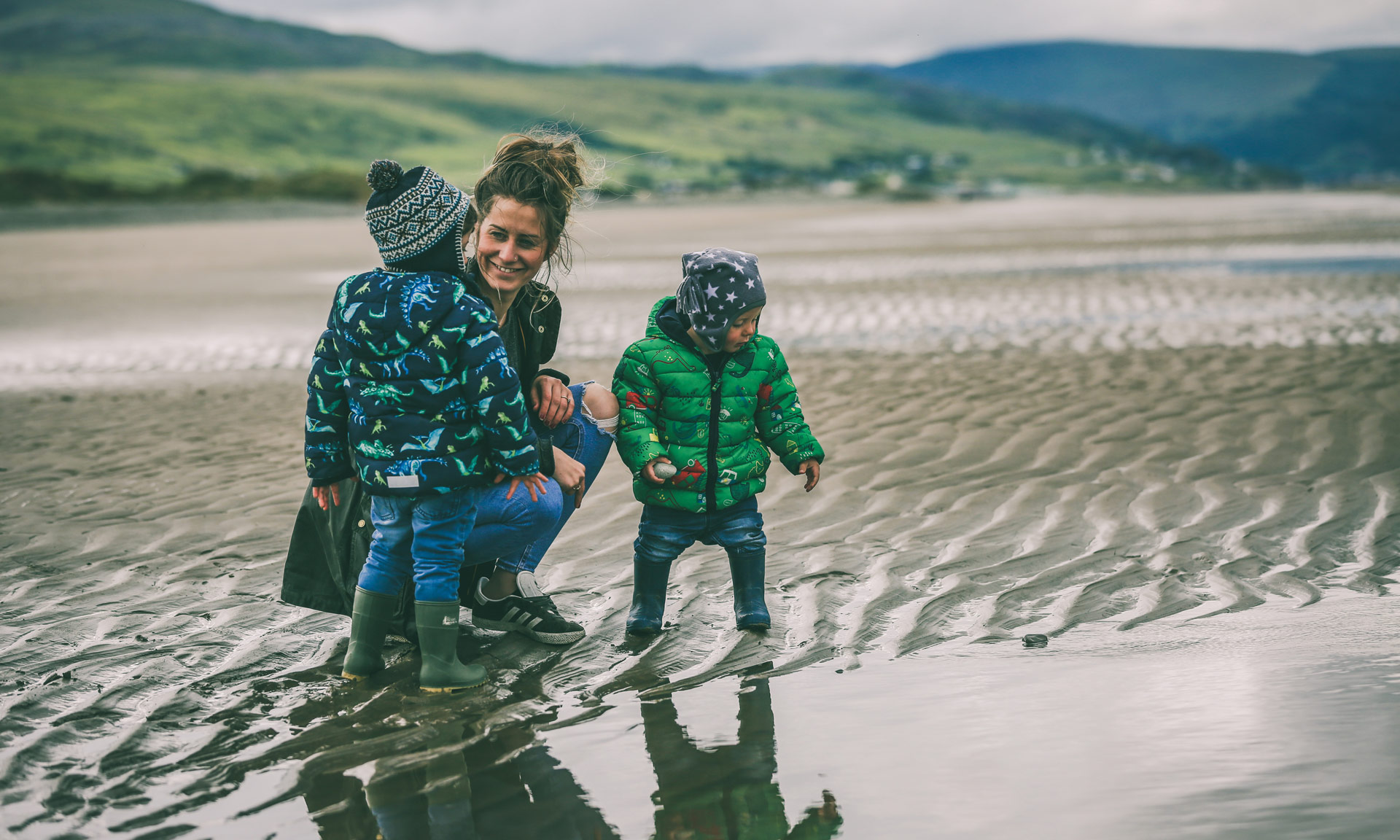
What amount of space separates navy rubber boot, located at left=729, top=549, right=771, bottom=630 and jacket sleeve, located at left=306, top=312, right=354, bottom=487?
1.19m

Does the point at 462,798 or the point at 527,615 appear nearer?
→ the point at 462,798

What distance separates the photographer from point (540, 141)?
354 cm

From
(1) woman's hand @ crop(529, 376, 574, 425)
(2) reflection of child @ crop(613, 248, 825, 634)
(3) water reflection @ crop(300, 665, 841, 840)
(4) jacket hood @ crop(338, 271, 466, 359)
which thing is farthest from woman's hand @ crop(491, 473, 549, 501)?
(3) water reflection @ crop(300, 665, 841, 840)

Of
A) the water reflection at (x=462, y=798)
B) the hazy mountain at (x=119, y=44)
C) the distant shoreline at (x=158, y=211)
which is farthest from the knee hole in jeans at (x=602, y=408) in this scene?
the hazy mountain at (x=119, y=44)

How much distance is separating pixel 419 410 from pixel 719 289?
927mm

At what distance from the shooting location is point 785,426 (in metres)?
3.65

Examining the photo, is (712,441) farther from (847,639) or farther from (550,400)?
(847,639)

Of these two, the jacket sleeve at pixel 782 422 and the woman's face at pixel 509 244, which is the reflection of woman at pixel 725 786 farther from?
the woman's face at pixel 509 244

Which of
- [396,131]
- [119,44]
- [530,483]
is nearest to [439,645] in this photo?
[530,483]


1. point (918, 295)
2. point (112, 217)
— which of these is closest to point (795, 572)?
point (918, 295)

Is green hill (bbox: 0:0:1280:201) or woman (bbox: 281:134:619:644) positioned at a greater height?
green hill (bbox: 0:0:1280:201)

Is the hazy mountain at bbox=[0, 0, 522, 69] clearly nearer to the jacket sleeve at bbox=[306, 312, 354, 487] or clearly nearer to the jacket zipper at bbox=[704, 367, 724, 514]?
the jacket sleeve at bbox=[306, 312, 354, 487]

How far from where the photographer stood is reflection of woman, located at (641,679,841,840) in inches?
97.1

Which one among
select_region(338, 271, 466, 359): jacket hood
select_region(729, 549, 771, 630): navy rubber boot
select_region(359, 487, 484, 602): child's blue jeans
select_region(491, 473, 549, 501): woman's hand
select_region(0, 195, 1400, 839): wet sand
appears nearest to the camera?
select_region(0, 195, 1400, 839): wet sand
